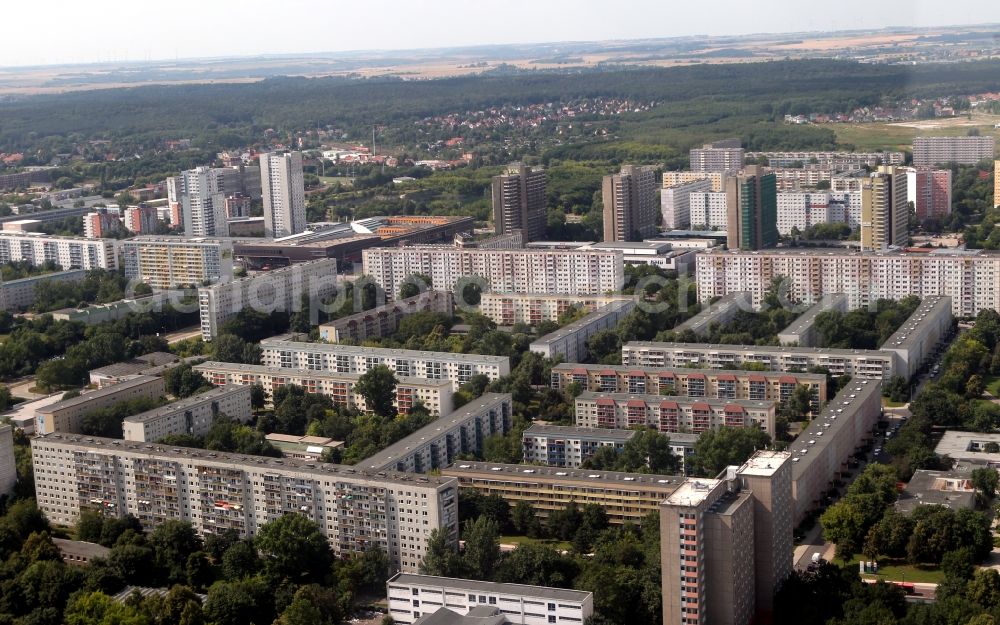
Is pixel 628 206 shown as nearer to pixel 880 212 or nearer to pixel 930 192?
pixel 880 212

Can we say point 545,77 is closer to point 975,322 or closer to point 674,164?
point 674,164

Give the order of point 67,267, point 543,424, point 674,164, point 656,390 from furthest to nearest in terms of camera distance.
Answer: point 674,164, point 67,267, point 656,390, point 543,424

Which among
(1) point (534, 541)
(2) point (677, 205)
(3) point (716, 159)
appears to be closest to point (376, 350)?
(1) point (534, 541)

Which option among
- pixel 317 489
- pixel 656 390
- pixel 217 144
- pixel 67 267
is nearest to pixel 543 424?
pixel 656 390

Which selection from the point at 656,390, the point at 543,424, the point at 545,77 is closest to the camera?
the point at 543,424

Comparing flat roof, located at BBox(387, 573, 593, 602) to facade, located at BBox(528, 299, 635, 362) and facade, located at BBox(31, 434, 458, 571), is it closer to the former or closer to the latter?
facade, located at BBox(31, 434, 458, 571)

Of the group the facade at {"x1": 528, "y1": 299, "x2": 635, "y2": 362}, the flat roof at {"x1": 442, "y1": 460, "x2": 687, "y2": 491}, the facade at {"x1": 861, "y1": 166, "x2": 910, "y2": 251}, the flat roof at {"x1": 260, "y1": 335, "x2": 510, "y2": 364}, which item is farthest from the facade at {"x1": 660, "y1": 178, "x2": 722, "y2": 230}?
the flat roof at {"x1": 442, "y1": 460, "x2": 687, "y2": 491}

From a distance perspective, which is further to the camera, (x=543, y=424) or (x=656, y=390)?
(x=656, y=390)
